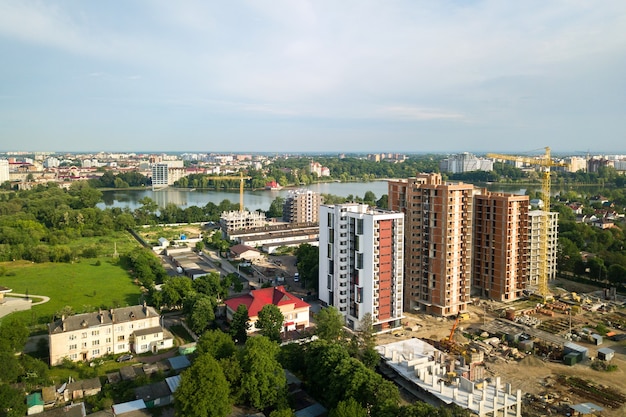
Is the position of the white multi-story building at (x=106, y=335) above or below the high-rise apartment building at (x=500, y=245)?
below

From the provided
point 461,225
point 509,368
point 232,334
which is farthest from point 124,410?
point 461,225

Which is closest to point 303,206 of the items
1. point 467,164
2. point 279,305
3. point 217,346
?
point 279,305

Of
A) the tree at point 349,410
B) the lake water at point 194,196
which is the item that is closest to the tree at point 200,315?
the tree at point 349,410

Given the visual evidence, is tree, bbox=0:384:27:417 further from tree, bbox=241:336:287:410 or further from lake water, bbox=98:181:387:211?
lake water, bbox=98:181:387:211

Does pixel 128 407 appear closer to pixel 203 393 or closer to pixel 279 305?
pixel 203 393

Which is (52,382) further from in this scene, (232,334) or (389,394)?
(389,394)

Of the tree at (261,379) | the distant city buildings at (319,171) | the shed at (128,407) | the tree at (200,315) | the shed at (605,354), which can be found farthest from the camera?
the distant city buildings at (319,171)

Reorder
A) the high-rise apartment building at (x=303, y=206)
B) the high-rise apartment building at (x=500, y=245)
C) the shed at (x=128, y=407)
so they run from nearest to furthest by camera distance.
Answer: the shed at (x=128, y=407)
the high-rise apartment building at (x=500, y=245)
the high-rise apartment building at (x=303, y=206)

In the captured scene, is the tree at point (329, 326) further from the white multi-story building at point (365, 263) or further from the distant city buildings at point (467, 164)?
the distant city buildings at point (467, 164)
